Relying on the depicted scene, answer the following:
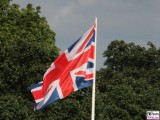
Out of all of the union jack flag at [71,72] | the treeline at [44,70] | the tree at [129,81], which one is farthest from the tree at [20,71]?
the union jack flag at [71,72]

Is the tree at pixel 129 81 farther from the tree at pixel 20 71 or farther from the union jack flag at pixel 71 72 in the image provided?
the union jack flag at pixel 71 72

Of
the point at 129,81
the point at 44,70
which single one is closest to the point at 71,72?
the point at 44,70

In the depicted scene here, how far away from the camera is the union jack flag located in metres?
14.4

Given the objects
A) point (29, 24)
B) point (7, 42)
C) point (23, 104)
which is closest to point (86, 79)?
point (23, 104)

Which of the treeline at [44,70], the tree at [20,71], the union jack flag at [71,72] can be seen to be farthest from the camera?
the treeline at [44,70]

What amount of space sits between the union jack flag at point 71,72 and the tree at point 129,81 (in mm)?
21425

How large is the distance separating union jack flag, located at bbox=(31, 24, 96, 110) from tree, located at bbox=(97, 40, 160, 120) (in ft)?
70.3

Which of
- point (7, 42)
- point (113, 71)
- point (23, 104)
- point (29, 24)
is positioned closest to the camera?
point (23, 104)

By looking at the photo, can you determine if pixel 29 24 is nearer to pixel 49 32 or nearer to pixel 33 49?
pixel 49 32

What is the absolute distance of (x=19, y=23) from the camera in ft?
127

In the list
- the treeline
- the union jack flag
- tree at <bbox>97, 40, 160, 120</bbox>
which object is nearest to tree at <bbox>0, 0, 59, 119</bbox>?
the treeline

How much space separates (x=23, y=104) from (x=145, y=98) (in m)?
13.8

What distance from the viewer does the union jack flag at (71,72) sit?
568 inches

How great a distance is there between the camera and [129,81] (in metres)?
45.2
